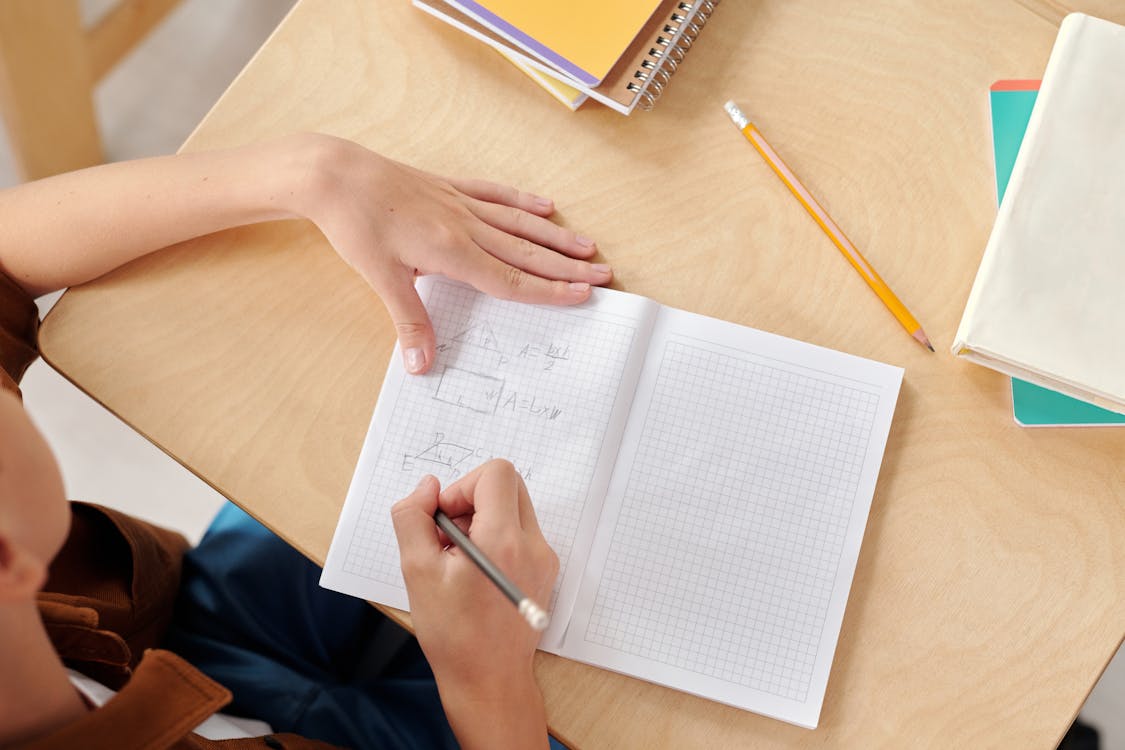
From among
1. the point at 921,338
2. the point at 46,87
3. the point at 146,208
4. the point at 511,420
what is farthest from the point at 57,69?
the point at 921,338

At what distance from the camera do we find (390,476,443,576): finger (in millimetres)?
682

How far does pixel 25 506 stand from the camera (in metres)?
0.49

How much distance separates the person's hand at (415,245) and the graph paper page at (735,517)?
95 millimetres

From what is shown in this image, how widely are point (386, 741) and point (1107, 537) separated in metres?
0.61

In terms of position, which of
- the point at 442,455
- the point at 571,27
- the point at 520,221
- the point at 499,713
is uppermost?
the point at 571,27

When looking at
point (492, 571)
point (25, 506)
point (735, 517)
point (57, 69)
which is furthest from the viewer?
point (57, 69)

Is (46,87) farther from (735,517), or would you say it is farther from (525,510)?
(735,517)

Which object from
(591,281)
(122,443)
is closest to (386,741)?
(591,281)

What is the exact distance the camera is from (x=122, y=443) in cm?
144

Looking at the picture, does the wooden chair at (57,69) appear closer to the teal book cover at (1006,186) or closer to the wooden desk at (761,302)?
the wooden desk at (761,302)

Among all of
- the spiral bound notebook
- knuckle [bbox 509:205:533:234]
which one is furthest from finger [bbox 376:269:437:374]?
the spiral bound notebook

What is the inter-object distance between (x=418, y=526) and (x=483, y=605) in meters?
0.07

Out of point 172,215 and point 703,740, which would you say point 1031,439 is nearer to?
point 703,740

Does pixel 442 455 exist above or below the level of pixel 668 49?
below
